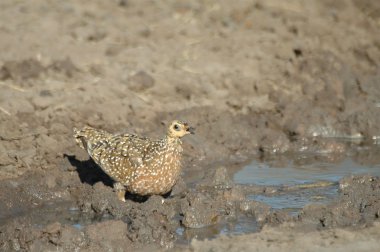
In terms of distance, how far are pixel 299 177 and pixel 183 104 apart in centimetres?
268

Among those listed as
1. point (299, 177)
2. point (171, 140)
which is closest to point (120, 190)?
point (171, 140)

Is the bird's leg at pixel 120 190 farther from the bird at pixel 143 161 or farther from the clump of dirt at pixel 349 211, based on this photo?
the clump of dirt at pixel 349 211

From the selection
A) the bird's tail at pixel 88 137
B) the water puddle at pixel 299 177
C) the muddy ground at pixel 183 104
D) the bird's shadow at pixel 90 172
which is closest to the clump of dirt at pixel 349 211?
the muddy ground at pixel 183 104

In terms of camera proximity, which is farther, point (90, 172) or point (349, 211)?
point (90, 172)

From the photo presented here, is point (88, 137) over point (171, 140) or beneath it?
beneath

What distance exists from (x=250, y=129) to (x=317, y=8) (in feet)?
16.3

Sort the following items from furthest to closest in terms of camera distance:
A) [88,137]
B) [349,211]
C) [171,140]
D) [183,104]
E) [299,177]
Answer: [183,104], [299,177], [88,137], [171,140], [349,211]

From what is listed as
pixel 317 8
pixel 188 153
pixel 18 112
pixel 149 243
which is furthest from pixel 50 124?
pixel 317 8

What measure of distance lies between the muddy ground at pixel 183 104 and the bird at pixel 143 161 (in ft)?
0.91

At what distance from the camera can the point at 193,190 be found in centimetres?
1241

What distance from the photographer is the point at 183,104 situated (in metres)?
15.1

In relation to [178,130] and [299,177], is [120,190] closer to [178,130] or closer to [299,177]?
[178,130]

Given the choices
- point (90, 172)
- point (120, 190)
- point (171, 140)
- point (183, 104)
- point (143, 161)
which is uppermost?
point (171, 140)

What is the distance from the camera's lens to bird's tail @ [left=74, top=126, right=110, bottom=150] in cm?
1238
